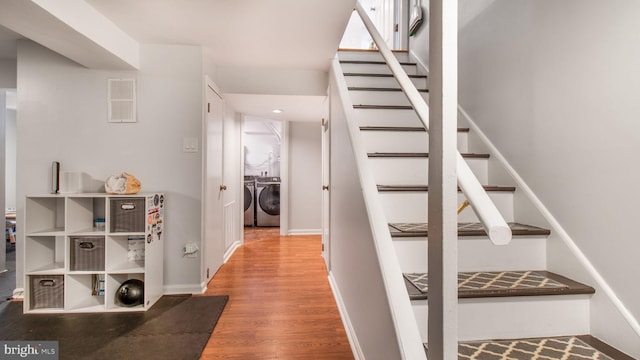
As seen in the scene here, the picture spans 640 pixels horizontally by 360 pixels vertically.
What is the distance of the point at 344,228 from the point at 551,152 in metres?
1.28

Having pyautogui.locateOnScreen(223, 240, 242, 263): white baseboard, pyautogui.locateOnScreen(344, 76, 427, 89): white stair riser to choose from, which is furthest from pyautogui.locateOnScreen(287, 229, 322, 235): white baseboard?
pyautogui.locateOnScreen(344, 76, 427, 89): white stair riser

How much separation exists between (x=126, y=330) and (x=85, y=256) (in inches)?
28.1

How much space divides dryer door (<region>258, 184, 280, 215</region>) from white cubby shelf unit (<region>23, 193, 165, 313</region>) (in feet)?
12.1

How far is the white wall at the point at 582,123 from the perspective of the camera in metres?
1.11

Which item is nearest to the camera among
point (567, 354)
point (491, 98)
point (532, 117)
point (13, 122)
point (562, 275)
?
point (567, 354)

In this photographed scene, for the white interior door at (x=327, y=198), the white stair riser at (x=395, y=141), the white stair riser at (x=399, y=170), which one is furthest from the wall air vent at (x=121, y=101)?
the white stair riser at (x=399, y=170)

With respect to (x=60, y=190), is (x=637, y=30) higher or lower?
higher

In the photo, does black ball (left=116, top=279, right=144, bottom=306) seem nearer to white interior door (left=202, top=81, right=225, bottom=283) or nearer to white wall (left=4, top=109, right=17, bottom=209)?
white interior door (left=202, top=81, right=225, bottom=283)

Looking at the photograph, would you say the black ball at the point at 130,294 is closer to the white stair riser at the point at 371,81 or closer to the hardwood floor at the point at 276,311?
the hardwood floor at the point at 276,311

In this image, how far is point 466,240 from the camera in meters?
1.43

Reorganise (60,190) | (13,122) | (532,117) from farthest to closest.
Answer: (13,122), (60,190), (532,117)

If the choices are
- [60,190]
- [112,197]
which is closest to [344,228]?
[112,197]

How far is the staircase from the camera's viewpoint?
115 cm

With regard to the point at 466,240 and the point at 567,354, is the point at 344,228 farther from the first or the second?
the point at 567,354
